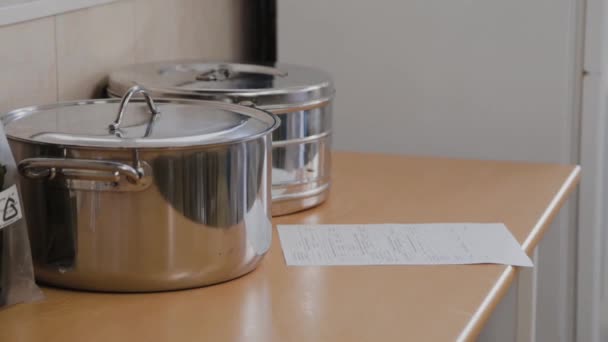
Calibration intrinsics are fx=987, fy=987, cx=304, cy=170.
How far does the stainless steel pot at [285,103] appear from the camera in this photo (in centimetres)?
138

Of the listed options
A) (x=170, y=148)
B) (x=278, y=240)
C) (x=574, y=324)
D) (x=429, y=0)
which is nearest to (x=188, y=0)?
(x=429, y=0)

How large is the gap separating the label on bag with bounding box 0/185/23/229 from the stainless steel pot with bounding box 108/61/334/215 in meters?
0.39

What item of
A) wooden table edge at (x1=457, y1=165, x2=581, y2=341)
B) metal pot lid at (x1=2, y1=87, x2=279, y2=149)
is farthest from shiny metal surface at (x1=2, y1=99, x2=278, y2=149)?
wooden table edge at (x1=457, y1=165, x2=581, y2=341)

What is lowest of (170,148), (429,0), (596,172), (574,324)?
(574,324)

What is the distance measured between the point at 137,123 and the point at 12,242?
21 centimetres

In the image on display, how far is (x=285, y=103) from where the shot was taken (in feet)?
4.59

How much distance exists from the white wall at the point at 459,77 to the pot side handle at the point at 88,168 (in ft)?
3.46

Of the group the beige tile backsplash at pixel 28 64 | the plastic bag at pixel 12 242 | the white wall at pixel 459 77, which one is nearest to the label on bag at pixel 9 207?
the plastic bag at pixel 12 242

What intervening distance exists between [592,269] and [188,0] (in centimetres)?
94

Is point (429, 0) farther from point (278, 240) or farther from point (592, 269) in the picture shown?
point (278, 240)

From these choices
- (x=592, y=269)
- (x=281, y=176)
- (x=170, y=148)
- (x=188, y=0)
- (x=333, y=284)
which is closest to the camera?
(x=170, y=148)

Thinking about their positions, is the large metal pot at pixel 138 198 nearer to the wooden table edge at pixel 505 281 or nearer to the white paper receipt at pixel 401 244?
the white paper receipt at pixel 401 244

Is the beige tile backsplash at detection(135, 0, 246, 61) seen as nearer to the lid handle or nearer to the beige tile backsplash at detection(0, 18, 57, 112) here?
the beige tile backsplash at detection(0, 18, 57, 112)

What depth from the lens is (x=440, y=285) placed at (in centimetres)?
115
